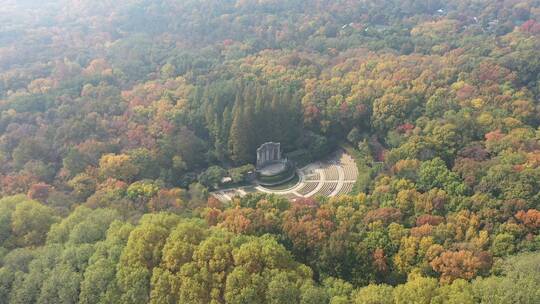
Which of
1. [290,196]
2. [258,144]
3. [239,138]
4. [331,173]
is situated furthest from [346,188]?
[239,138]

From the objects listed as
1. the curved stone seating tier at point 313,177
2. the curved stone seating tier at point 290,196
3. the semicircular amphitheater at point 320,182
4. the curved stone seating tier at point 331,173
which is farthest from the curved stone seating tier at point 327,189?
the curved stone seating tier at point 290,196

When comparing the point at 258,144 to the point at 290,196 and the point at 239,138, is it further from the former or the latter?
the point at 290,196

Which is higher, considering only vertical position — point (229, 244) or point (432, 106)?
point (432, 106)

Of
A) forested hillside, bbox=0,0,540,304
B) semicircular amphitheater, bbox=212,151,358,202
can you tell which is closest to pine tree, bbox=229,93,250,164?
forested hillside, bbox=0,0,540,304

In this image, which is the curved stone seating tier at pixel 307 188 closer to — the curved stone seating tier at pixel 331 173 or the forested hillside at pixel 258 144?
the curved stone seating tier at pixel 331 173

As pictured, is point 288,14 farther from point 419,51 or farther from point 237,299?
point 237,299

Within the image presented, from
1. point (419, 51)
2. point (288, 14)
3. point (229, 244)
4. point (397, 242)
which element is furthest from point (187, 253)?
point (288, 14)
